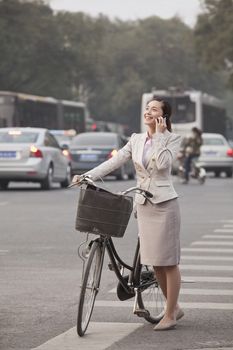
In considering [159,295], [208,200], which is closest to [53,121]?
[208,200]

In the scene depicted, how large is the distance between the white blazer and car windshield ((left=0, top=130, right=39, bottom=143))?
72.5ft

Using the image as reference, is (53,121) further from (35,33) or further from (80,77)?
(80,77)

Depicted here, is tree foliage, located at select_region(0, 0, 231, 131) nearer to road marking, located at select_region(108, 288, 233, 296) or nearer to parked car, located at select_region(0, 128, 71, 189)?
parked car, located at select_region(0, 128, 71, 189)

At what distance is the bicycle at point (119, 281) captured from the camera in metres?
8.64

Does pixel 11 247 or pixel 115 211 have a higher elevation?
pixel 115 211

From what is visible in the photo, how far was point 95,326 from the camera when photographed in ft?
30.1

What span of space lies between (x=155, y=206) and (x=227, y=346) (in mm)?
1238

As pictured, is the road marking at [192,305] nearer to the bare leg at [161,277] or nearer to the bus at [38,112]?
the bare leg at [161,277]

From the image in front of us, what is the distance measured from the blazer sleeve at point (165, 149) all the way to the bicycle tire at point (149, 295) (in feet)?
2.45

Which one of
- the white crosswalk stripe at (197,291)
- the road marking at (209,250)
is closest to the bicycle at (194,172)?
the white crosswalk stripe at (197,291)

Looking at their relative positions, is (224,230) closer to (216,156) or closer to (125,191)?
(125,191)

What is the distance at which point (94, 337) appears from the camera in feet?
28.3

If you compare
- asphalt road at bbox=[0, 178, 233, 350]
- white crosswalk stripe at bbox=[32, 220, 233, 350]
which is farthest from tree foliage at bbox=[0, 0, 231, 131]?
white crosswalk stripe at bbox=[32, 220, 233, 350]

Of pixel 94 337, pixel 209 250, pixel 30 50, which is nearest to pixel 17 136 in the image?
pixel 209 250
